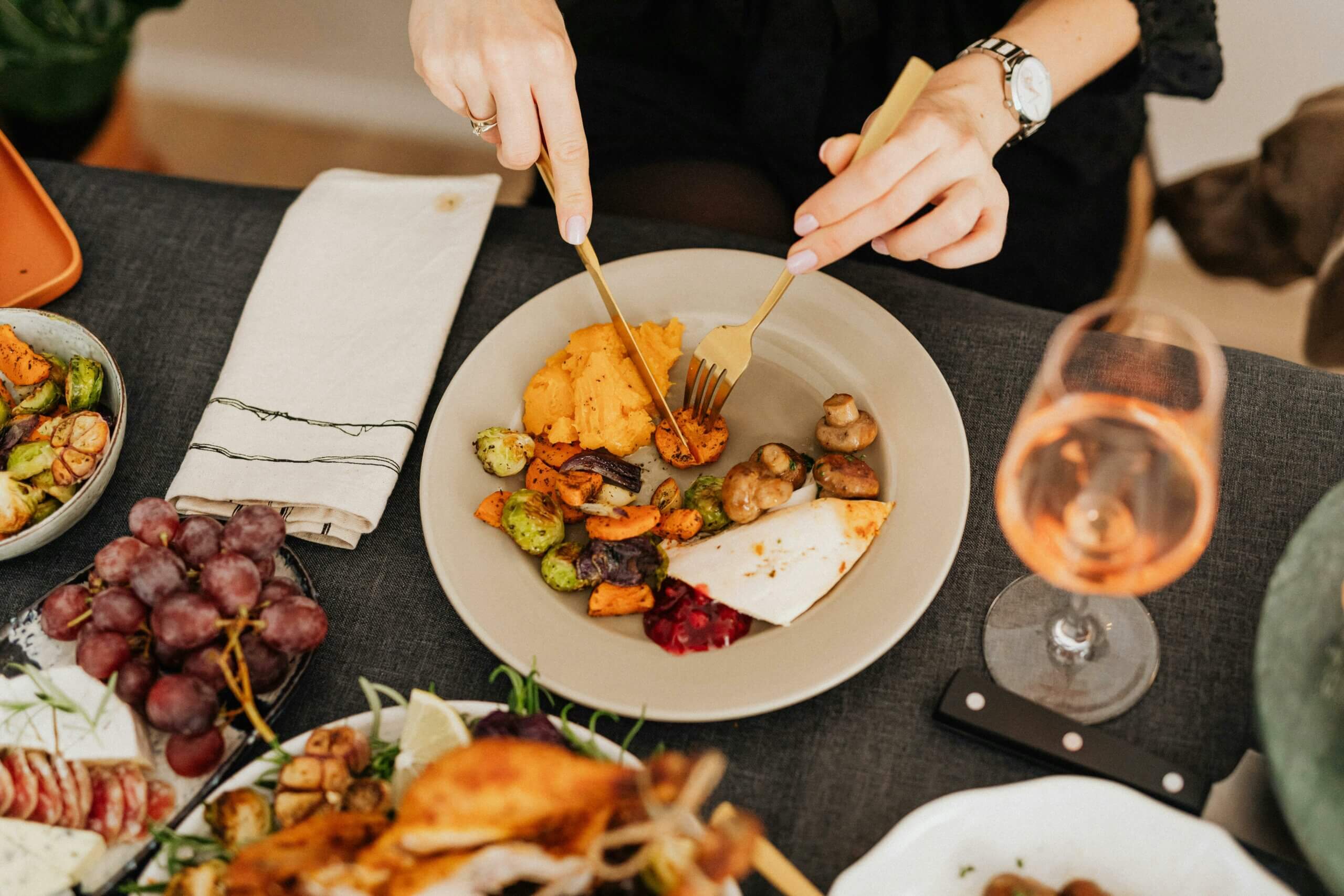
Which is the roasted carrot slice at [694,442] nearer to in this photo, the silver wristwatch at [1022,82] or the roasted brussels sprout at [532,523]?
the roasted brussels sprout at [532,523]

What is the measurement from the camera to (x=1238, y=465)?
44.9 inches

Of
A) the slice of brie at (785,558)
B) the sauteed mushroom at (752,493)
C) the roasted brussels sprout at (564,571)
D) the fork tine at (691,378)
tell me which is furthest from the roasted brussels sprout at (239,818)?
the fork tine at (691,378)

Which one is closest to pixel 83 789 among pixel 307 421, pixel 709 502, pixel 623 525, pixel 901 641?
pixel 307 421

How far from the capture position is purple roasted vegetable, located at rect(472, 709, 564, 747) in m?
0.85

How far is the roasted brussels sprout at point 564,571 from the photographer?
3.62ft

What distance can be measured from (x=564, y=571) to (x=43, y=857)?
576 millimetres

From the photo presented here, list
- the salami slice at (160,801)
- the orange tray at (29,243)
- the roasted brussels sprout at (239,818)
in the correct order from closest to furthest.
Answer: the roasted brussels sprout at (239,818), the salami slice at (160,801), the orange tray at (29,243)

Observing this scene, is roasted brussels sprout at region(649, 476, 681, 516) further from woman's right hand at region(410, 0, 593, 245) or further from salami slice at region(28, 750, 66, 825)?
salami slice at region(28, 750, 66, 825)

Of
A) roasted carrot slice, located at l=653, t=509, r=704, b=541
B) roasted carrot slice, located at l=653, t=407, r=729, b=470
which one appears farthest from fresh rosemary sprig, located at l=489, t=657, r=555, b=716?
roasted carrot slice, located at l=653, t=407, r=729, b=470

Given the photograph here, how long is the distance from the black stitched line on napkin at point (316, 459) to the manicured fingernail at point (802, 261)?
572mm

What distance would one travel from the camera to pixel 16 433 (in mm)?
1170

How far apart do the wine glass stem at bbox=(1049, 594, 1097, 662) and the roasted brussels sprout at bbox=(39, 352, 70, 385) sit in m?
1.29

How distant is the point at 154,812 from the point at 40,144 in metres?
2.42

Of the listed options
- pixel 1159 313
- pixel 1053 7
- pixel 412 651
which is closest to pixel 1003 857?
pixel 1159 313
